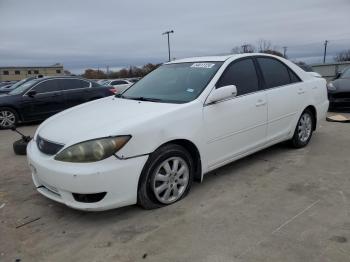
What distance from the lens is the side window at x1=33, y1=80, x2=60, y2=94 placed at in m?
9.66

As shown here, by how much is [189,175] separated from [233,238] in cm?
99

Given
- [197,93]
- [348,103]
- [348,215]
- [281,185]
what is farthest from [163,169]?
[348,103]

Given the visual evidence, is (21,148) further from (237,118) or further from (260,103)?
(260,103)

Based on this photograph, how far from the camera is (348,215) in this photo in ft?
10.7

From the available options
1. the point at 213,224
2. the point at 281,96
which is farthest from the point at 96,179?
the point at 281,96

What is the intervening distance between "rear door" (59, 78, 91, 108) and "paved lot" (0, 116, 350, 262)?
5633 mm

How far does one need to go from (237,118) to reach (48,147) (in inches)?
84.2

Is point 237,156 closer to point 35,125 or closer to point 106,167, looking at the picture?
point 106,167

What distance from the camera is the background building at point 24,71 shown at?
78.4m

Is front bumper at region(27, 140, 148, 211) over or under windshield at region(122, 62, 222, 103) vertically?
under

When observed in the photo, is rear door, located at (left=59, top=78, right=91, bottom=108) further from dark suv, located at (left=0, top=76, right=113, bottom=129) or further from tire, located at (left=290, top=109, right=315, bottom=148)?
tire, located at (left=290, top=109, right=315, bottom=148)

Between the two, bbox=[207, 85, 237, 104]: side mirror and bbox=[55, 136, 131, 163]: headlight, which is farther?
bbox=[207, 85, 237, 104]: side mirror

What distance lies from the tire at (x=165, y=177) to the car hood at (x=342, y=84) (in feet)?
21.5

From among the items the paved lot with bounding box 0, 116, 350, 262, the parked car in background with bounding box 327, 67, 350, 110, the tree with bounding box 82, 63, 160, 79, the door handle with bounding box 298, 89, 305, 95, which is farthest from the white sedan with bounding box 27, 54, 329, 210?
the tree with bounding box 82, 63, 160, 79
